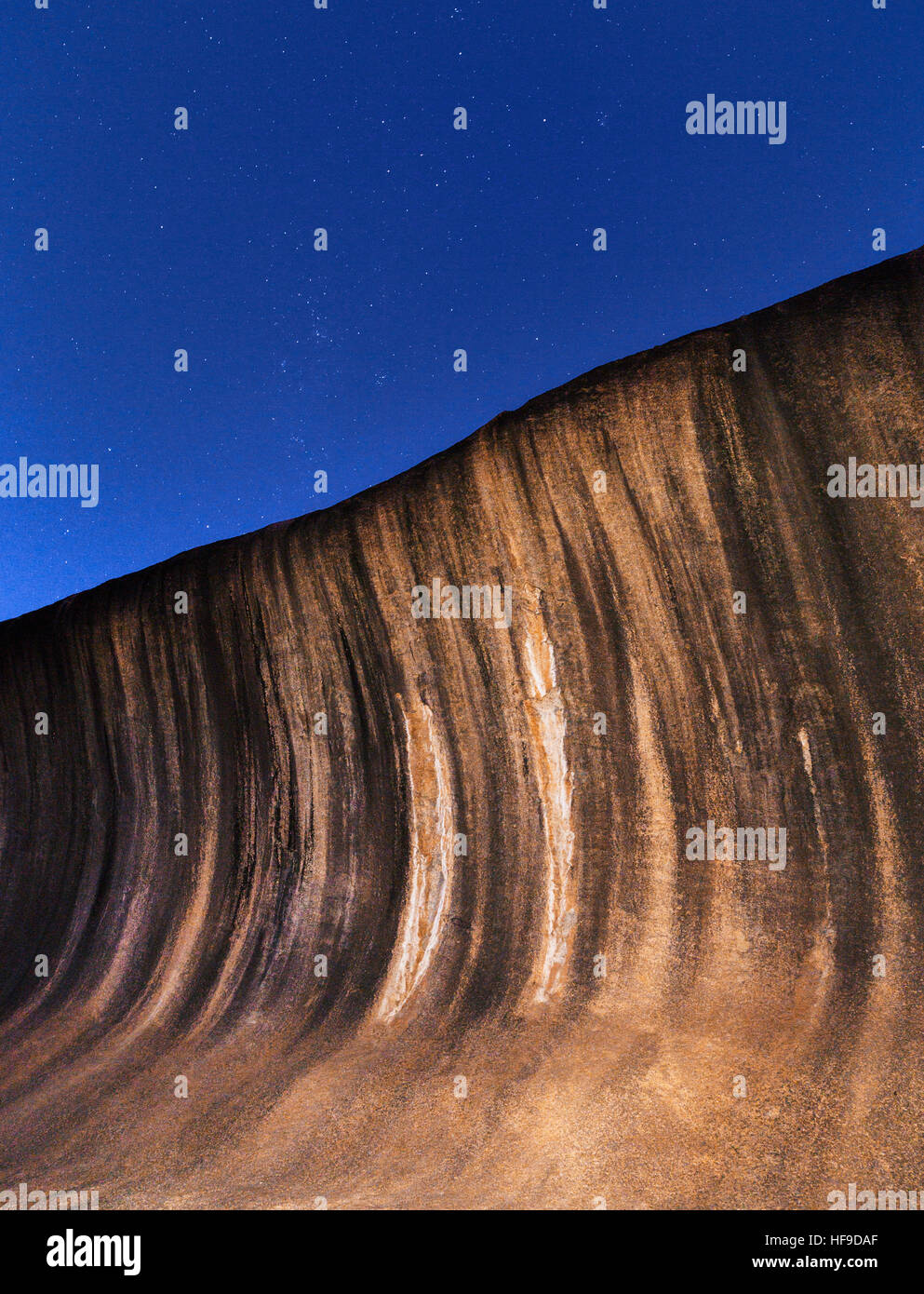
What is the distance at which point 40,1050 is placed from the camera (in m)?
5.21

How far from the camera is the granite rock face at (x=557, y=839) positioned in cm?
331

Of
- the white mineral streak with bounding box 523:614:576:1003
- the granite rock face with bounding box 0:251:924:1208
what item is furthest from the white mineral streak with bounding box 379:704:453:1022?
the white mineral streak with bounding box 523:614:576:1003

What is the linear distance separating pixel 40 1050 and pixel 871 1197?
5086 mm

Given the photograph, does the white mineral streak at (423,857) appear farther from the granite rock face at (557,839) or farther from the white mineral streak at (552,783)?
the white mineral streak at (552,783)

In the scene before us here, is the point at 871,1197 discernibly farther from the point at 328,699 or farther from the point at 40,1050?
the point at 40,1050

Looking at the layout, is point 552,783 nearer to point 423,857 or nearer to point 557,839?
point 557,839

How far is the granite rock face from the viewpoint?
3311 mm

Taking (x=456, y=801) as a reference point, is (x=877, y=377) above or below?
above

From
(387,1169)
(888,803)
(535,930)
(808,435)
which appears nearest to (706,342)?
(808,435)

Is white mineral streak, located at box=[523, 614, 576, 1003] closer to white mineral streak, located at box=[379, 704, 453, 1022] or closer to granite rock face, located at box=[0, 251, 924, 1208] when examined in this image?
granite rock face, located at box=[0, 251, 924, 1208]

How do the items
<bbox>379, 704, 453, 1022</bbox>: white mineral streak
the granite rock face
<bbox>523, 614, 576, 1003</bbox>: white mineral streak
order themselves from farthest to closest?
<bbox>379, 704, 453, 1022</bbox>: white mineral streak < <bbox>523, 614, 576, 1003</bbox>: white mineral streak < the granite rock face

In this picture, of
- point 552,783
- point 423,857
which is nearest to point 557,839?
point 552,783

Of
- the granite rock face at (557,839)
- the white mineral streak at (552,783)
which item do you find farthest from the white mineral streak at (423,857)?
the white mineral streak at (552,783)

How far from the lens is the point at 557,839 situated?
14.6 ft
